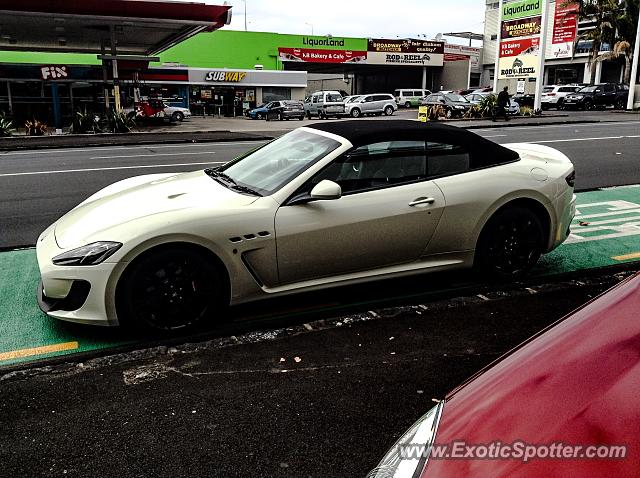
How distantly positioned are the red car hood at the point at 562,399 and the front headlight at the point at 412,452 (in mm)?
32

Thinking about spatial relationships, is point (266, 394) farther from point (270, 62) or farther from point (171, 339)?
point (270, 62)

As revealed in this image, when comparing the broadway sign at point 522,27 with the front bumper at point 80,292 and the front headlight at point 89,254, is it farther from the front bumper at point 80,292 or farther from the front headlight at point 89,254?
the front bumper at point 80,292

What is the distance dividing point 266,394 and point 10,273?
3578 millimetres

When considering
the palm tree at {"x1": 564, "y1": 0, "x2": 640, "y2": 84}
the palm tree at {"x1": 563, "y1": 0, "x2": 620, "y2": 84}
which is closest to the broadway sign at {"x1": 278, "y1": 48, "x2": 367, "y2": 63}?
the palm tree at {"x1": 563, "y1": 0, "x2": 620, "y2": 84}

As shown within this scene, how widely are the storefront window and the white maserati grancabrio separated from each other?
42.3 m

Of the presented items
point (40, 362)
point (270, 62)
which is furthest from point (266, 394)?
point (270, 62)

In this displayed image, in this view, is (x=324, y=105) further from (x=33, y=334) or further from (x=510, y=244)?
(x=33, y=334)

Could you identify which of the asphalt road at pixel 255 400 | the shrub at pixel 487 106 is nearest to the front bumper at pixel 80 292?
the asphalt road at pixel 255 400

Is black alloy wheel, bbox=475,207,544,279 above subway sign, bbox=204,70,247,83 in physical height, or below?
below

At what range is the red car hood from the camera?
1.24 metres

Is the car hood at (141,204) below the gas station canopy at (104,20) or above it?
below

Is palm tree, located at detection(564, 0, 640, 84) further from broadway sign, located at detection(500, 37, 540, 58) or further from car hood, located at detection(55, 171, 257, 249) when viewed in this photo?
car hood, located at detection(55, 171, 257, 249)

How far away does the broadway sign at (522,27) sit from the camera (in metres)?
38.7

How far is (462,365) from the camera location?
3797 millimetres
